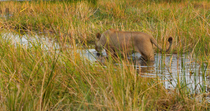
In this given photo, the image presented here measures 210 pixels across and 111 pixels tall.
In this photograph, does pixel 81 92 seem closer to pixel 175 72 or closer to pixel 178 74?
pixel 178 74

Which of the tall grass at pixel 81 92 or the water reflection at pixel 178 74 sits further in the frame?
the water reflection at pixel 178 74

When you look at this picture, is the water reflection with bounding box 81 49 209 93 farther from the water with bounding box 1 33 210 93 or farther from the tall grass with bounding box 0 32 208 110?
the tall grass with bounding box 0 32 208 110

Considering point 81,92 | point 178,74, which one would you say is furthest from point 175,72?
point 81,92

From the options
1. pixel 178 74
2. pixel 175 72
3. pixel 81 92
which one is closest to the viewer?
pixel 81 92

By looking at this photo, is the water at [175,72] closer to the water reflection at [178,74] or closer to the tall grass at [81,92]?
the water reflection at [178,74]

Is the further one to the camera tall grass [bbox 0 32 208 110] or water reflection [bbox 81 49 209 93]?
water reflection [bbox 81 49 209 93]

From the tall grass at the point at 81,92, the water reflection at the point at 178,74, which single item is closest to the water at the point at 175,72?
the water reflection at the point at 178,74

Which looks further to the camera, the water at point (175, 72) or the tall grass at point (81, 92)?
the water at point (175, 72)

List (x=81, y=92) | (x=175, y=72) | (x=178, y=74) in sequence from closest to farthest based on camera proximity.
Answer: (x=81, y=92) < (x=178, y=74) < (x=175, y=72)

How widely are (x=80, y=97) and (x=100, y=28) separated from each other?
490 cm

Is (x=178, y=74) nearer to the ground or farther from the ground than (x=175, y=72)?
farther from the ground

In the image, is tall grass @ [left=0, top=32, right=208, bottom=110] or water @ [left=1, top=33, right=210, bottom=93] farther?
water @ [left=1, top=33, right=210, bottom=93]

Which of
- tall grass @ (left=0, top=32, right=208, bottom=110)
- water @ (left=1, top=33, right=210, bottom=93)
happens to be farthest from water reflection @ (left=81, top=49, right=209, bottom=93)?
tall grass @ (left=0, top=32, right=208, bottom=110)

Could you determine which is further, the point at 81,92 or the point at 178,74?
the point at 178,74
